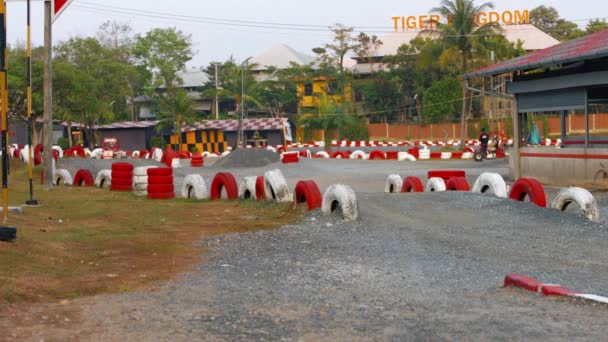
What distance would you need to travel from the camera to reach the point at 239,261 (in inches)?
413

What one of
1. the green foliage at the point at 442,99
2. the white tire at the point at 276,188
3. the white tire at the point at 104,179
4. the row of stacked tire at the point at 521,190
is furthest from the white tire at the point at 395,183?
the green foliage at the point at 442,99

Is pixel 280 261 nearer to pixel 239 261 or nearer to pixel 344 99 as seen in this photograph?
pixel 239 261

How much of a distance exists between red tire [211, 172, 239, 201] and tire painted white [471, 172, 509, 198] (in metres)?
5.50

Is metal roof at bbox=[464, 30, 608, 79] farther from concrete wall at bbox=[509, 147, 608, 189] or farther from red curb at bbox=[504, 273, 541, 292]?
red curb at bbox=[504, 273, 541, 292]

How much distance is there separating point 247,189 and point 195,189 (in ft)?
7.00

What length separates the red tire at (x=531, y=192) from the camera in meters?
15.7

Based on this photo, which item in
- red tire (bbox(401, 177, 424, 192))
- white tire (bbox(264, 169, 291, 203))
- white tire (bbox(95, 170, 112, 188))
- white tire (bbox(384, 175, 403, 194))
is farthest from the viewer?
white tire (bbox(95, 170, 112, 188))

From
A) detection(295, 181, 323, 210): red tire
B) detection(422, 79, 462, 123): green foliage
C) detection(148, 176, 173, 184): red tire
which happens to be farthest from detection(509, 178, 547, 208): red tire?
detection(422, 79, 462, 123): green foliage

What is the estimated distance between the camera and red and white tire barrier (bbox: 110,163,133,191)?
24203 mm

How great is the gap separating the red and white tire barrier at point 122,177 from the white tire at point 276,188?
773cm

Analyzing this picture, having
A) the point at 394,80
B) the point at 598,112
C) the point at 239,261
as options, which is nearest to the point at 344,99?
the point at 394,80

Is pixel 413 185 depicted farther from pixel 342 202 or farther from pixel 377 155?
pixel 377 155

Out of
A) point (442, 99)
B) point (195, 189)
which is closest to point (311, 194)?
point (195, 189)

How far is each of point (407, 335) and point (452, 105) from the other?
63.1 meters
